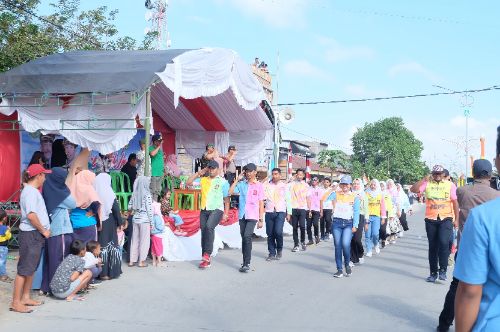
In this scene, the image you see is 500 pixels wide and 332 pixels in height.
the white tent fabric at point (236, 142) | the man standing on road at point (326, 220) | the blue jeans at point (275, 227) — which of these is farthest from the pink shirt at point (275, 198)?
the white tent fabric at point (236, 142)

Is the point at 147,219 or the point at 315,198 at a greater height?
the point at 315,198

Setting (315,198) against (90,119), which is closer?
(90,119)

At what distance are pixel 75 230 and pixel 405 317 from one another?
4587 millimetres

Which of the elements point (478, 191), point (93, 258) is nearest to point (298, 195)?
point (93, 258)

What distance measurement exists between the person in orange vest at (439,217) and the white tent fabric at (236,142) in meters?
8.26

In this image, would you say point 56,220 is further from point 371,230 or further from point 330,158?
point 330,158

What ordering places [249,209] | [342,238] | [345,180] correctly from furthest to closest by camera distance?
[249,209] → [345,180] → [342,238]

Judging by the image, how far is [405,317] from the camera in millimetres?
7160

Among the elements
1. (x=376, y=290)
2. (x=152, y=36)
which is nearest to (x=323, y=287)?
(x=376, y=290)

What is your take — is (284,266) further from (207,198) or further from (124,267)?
(124,267)

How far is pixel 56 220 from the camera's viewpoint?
25.4ft

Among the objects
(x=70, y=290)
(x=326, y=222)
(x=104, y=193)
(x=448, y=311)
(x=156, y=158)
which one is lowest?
(x=70, y=290)

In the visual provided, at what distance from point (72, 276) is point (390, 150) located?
73.0 meters

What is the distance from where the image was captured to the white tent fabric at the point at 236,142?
17.5 metres
